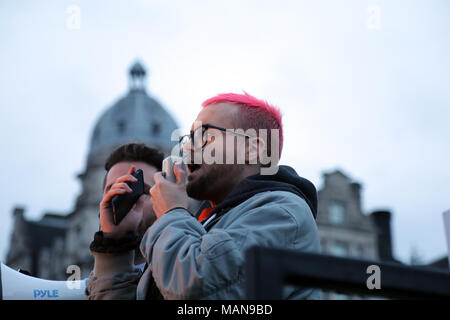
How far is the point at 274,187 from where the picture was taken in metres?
2.80

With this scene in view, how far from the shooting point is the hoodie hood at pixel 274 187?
2775mm

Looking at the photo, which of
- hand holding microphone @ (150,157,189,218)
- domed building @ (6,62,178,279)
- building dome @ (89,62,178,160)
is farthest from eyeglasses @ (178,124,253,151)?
building dome @ (89,62,178,160)

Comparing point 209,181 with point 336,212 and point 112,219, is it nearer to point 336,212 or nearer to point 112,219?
point 112,219

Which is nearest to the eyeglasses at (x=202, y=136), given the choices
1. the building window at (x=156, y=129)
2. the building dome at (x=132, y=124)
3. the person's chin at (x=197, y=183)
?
the person's chin at (x=197, y=183)

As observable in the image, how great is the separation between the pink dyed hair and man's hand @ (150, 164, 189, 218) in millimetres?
544

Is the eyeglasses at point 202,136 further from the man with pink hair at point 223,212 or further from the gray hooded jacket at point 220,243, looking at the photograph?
the gray hooded jacket at point 220,243

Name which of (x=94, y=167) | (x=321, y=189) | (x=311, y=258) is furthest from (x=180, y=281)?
(x=94, y=167)

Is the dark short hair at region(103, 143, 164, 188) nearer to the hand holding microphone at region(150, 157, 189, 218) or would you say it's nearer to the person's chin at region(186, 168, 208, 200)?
the person's chin at region(186, 168, 208, 200)

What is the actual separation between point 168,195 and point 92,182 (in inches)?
1930

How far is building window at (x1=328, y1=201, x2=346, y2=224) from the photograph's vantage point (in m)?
32.4

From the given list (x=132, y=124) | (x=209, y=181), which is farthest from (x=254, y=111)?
(x=132, y=124)
